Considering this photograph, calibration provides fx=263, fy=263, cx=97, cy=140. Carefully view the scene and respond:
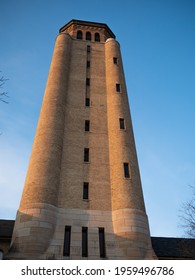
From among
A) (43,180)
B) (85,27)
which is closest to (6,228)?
(43,180)

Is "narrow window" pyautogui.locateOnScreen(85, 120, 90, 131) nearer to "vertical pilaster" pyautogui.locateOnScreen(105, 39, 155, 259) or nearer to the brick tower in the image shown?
the brick tower

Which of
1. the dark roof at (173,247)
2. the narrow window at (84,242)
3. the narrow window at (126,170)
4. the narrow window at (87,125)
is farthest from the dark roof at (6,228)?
the dark roof at (173,247)

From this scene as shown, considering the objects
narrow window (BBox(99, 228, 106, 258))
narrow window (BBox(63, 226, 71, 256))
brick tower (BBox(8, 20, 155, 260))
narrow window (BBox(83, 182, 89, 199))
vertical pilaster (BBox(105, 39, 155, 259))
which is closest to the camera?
narrow window (BBox(63, 226, 71, 256))

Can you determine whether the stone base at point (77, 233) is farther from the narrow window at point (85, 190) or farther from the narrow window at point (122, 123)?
the narrow window at point (122, 123)

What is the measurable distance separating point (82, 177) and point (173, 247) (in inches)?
579

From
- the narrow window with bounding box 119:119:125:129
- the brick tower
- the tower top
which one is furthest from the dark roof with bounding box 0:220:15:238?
the tower top

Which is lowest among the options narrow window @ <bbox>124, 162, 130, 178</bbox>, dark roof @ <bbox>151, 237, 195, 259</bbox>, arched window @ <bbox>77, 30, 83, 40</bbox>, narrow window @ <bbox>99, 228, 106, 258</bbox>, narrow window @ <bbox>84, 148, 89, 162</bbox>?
narrow window @ <bbox>99, 228, 106, 258</bbox>

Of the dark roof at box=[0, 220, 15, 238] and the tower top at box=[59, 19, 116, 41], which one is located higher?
the tower top at box=[59, 19, 116, 41]

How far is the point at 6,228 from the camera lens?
2770 centimetres

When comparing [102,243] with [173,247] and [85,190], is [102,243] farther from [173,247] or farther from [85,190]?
[173,247]

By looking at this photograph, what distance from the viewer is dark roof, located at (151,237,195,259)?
2791 cm

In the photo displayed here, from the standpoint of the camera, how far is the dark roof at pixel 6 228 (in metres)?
25.9

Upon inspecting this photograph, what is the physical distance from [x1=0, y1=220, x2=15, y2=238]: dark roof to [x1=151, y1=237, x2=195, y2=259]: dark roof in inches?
608

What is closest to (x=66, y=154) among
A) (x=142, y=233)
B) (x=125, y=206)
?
(x=125, y=206)
